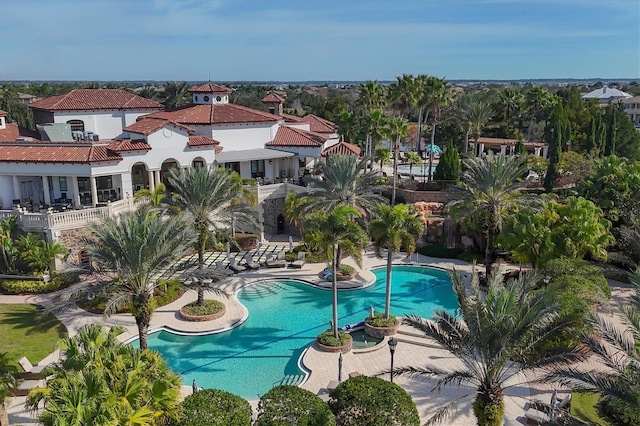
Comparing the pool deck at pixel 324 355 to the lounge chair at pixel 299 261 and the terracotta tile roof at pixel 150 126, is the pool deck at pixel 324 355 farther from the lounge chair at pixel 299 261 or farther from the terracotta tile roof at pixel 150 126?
the terracotta tile roof at pixel 150 126

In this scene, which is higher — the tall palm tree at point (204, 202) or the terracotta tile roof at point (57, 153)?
the terracotta tile roof at point (57, 153)

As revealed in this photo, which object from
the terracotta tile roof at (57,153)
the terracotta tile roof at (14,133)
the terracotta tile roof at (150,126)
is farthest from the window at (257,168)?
the terracotta tile roof at (14,133)

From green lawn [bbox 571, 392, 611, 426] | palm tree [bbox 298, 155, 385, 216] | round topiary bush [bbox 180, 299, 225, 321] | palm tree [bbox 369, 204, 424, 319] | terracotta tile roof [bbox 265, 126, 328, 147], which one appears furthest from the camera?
terracotta tile roof [bbox 265, 126, 328, 147]

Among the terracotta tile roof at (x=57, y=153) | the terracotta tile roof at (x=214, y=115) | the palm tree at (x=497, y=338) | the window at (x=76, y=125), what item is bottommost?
the palm tree at (x=497, y=338)

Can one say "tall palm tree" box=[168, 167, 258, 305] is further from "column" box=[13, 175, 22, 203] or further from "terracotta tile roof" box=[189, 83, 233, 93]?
"terracotta tile roof" box=[189, 83, 233, 93]

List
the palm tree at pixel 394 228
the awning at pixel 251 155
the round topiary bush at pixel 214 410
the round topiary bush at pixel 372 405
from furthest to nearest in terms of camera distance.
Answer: the awning at pixel 251 155 < the palm tree at pixel 394 228 < the round topiary bush at pixel 372 405 < the round topiary bush at pixel 214 410

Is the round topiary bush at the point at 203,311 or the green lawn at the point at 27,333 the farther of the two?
the round topiary bush at the point at 203,311

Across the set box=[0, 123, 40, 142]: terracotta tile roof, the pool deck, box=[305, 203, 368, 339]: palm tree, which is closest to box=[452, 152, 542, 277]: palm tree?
the pool deck
